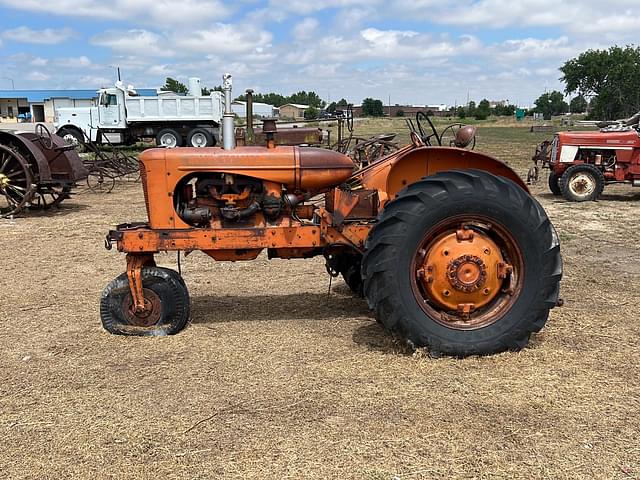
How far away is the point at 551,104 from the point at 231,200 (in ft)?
361

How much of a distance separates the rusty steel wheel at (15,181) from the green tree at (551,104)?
99713 mm

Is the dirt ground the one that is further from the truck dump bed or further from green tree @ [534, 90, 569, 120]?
green tree @ [534, 90, 569, 120]

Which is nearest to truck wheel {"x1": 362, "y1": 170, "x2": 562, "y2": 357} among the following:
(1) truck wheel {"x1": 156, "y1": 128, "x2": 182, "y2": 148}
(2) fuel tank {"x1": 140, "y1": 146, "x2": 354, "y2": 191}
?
(2) fuel tank {"x1": 140, "y1": 146, "x2": 354, "y2": 191}

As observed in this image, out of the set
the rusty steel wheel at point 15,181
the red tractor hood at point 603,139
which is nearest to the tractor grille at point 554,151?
the red tractor hood at point 603,139

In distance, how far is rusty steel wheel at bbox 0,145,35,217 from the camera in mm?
9891

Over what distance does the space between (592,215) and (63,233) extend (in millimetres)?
8407

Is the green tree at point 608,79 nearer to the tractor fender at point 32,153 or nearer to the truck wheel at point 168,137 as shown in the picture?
the truck wheel at point 168,137

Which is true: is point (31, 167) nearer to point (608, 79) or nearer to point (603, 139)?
point (603, 139)

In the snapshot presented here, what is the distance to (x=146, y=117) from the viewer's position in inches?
939

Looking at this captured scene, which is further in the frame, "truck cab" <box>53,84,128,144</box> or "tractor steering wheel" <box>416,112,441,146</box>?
"truck cab" <box>53,84,128,144</box>

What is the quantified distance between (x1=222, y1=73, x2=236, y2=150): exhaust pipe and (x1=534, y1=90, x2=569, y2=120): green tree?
103m

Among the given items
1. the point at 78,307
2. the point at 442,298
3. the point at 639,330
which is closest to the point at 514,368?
the point at 442,298

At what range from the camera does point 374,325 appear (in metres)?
4.79

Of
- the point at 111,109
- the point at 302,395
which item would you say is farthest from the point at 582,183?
the point at 111,109
